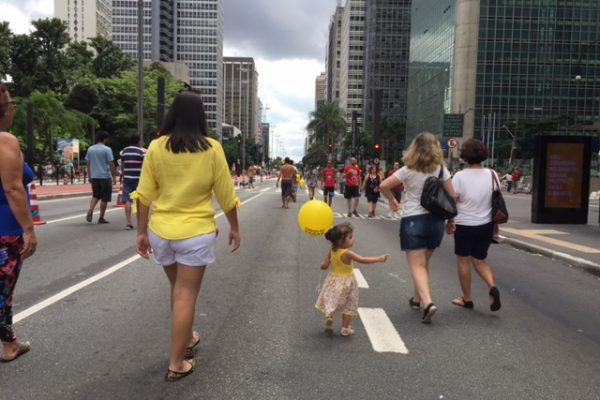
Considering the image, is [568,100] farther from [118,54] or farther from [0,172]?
[0,172]

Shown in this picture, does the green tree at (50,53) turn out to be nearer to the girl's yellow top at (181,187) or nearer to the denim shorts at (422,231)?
the denim shorts at (422,231)

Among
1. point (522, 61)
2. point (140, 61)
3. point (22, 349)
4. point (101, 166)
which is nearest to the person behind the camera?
point (22, 349)

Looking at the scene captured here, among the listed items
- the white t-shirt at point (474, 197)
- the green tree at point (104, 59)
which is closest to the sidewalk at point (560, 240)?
the white t-shirt at point (474, 197)

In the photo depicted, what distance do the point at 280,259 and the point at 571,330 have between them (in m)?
4.41

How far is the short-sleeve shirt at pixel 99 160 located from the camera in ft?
36.9

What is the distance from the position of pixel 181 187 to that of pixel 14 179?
1087 millimetres

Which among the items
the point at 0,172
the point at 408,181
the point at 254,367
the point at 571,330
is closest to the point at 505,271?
the point at 571,330

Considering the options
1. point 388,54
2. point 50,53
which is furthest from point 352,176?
point 388,54

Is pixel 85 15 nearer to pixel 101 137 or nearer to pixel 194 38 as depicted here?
pixel 194 38

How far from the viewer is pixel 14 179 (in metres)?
3.37

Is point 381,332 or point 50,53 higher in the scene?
point 50,53

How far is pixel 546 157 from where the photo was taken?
1484 centimetres

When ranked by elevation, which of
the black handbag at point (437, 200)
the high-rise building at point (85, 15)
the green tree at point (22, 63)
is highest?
the high-rise building at point (85, 15)

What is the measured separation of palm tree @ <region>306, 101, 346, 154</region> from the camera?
88.3 m
